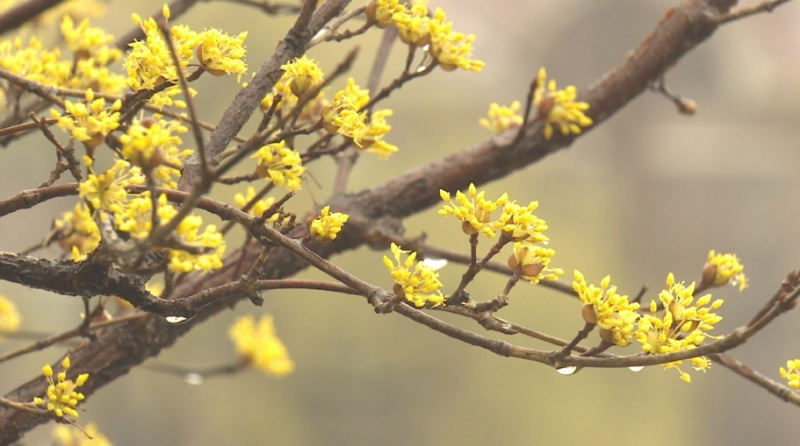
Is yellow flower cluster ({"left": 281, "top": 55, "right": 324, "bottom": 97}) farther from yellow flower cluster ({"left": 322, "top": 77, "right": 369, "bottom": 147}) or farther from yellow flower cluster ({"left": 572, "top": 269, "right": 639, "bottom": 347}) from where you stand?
→ yellow flower cluster ({"left": 572, "top": 269, "right": 639, "bottom": 347})

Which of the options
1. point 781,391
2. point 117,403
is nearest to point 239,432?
point 117,403

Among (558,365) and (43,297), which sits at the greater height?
(558,365)

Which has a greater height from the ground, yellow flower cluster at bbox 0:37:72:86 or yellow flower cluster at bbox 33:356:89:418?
yellow flower cluster at bbox 0:37:72:86

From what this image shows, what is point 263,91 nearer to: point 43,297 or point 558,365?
point 558,365

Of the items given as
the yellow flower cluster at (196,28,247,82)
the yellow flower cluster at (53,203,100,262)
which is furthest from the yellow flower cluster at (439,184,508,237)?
the yellow flower cluster at (53,203,100,262)

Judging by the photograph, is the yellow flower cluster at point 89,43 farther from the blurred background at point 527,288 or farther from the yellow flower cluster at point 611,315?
the blurred background at point 527,288

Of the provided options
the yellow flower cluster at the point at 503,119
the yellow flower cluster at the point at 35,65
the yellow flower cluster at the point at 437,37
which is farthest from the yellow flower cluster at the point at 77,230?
the yellow flower cluster at the point at 503,119
